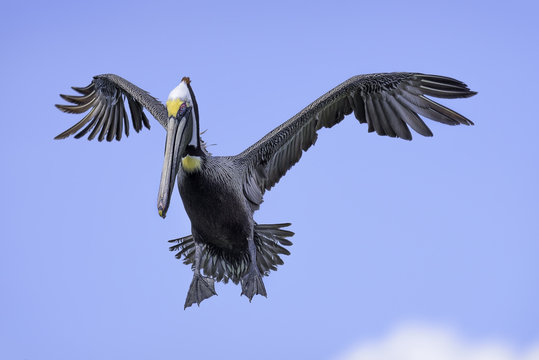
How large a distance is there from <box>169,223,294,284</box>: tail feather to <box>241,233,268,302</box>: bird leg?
17cm

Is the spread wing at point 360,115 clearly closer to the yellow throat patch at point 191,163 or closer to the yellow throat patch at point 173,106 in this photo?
the yellow throat patch at point 191,163

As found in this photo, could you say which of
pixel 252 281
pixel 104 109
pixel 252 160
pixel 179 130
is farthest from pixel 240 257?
pixel 104 109

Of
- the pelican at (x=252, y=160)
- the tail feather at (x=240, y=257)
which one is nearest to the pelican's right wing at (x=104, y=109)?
the pelican at (x=252, y=160)

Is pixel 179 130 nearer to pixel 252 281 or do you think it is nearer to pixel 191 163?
pixel 191 163

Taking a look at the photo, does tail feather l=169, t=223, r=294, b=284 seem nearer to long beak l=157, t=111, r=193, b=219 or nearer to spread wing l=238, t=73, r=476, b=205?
spread wing l=238, t=73, r=476, b=205

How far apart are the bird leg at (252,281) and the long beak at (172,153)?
4.53 ft

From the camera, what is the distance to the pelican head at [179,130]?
613 cm

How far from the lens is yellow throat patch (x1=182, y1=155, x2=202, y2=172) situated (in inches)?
272

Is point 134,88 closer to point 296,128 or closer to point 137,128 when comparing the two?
point 137,128

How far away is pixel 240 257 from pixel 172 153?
5.78 ft

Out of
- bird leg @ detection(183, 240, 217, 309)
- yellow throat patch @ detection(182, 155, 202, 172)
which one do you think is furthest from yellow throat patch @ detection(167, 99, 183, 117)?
bird leg @ detection(183, 240, 217, 309)

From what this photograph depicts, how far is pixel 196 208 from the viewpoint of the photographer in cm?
702

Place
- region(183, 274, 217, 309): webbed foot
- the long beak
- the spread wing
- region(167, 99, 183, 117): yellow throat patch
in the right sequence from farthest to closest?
the spread wing
region(183, 274, 217, 309): webbed foot
region(167, 99, 183, 117): yellow throat patch
the long beak

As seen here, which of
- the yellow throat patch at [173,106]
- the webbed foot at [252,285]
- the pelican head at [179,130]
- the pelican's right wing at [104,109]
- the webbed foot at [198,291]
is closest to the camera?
the pelican head at [179,130]
